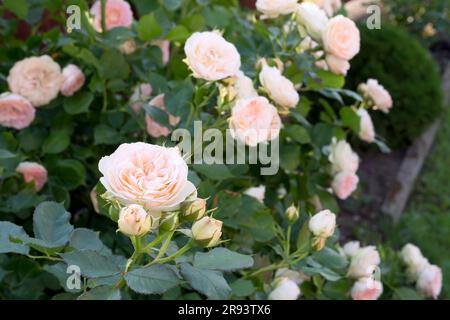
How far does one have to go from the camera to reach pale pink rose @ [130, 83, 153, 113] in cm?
178

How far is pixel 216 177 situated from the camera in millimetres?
1466

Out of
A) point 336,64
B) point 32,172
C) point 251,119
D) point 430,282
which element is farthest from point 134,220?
point 430,282

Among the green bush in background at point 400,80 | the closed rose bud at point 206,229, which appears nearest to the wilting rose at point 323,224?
the closed rose bud at point 206,229

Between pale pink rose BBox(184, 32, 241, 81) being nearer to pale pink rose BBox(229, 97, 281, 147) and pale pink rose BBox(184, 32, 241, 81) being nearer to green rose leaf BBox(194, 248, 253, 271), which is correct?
pale pink rose BBox(229, 97, 281, 147)

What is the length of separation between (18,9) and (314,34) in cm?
79

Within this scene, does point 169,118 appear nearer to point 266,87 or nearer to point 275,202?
point 266,87

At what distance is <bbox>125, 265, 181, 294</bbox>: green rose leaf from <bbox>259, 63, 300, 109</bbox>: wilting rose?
63cm

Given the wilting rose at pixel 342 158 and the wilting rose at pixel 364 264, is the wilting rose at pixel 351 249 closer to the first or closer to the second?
the wilting rose at pixel 364 264

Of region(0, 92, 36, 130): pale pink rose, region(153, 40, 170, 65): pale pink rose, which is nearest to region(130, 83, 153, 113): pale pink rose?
region(153, 40, 170, 65): pale pink rose

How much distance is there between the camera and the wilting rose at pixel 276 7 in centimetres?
162

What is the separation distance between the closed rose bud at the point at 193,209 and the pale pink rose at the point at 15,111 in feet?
2.70

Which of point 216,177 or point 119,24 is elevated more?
point 119,24
